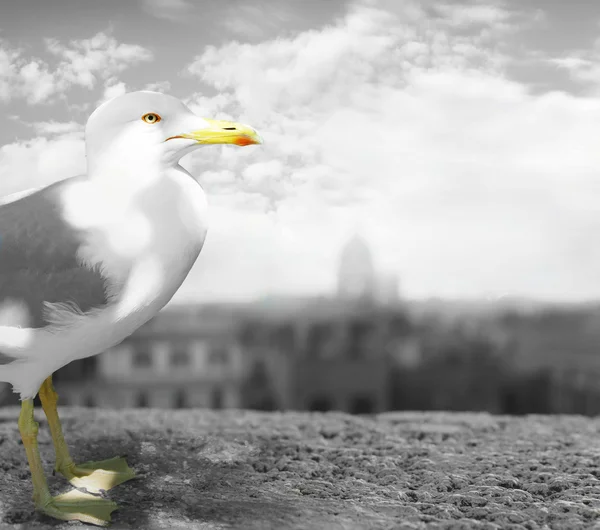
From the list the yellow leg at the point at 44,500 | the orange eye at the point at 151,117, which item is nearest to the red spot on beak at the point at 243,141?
the orange eye at the point at 151,117

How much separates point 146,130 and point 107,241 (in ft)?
1.57

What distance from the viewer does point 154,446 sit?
4.45m

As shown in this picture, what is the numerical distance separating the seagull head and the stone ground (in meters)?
1.53

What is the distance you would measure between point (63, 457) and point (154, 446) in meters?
0.72

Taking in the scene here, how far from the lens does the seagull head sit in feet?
10.5

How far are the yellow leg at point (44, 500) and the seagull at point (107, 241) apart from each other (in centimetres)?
1

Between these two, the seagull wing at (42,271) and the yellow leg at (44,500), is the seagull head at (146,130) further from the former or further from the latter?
the yellow leg at (44,500)

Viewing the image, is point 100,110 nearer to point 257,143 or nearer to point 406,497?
point 257,143

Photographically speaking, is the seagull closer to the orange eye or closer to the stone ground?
the orange eye

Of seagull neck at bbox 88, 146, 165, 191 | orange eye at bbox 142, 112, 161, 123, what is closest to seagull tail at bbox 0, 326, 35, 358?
seagull neck at bbox 88, 146, 165, 191

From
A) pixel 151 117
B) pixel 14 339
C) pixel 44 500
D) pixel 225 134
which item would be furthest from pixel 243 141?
pixel 44 500

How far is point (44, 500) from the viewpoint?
11.0 feet

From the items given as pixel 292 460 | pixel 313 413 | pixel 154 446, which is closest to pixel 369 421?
pixel 313 413

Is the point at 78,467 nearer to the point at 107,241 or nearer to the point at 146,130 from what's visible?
the point at 107,241
